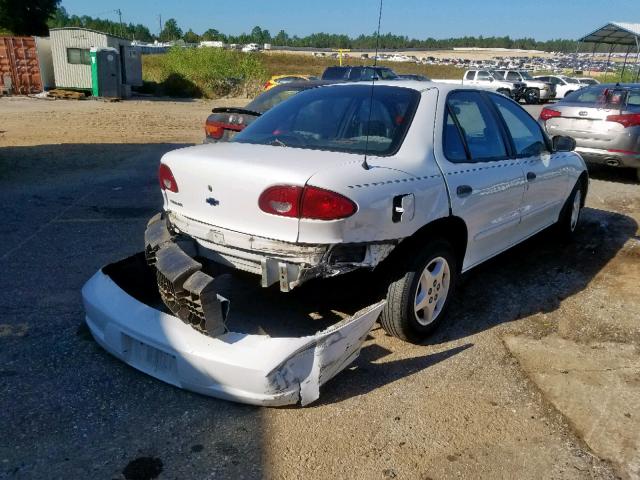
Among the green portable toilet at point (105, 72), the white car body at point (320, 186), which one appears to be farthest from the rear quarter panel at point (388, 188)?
the green portable toilet at point (105, 72)

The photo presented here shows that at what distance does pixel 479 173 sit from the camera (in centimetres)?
371

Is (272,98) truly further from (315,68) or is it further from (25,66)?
(315,68)

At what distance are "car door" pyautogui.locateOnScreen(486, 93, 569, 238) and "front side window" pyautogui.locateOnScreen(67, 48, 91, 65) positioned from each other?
24807 millimetres

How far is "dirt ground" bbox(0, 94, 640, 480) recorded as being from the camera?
252 centimetres

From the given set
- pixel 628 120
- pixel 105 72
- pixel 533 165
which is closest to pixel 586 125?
pixel 628 120

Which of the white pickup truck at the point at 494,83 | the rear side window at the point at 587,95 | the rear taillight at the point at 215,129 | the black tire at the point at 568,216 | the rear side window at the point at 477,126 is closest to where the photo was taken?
the rear side window at the point at 477,126

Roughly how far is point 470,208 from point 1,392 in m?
2.93

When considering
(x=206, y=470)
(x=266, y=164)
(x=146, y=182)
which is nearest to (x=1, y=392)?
(x=206, y=470)

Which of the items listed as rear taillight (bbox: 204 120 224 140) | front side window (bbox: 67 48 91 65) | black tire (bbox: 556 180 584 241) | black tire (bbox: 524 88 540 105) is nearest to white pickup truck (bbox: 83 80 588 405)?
black tire (bbox: 556 180 584 241)

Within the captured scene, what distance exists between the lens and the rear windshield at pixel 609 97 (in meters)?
9.17

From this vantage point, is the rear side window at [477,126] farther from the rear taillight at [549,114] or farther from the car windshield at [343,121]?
the rear taillight at [549,114]

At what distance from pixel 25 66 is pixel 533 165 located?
26.9 m

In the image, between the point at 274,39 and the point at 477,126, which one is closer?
the point at 477,126

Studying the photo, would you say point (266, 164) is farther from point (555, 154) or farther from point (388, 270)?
point (555, 154)
